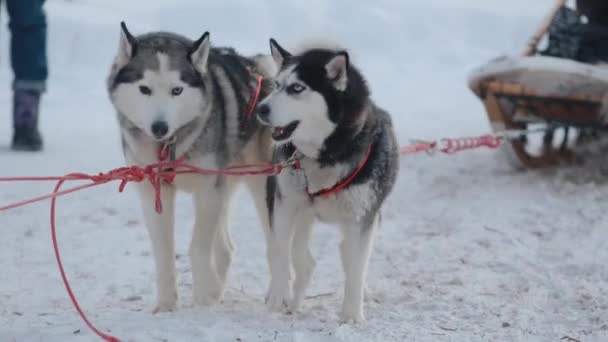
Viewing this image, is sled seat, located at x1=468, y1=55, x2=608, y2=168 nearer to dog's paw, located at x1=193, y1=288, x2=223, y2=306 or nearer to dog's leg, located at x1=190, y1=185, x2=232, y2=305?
dog's leg, located at x1=190, y1=185, x2=232, y2=305

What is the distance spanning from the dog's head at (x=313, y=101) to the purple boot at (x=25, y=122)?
10.7 ft

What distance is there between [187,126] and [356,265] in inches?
33.1

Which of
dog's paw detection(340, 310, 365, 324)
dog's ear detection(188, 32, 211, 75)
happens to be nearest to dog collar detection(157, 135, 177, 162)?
dog's ear detection(188, 32, 211, 75)

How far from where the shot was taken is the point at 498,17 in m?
12.2

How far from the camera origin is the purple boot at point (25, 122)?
5.50 m

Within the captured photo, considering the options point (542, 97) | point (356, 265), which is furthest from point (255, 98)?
point (542, 97)

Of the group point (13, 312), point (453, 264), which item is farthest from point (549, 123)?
point (13, 312)

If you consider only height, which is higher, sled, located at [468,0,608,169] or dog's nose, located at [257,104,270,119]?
dog's nose, located at [257,104,270,119]

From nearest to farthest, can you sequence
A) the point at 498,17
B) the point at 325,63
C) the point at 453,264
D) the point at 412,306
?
the point at 325,63 → the point at 412,306 → the point at 453,264 → the point at 498,17

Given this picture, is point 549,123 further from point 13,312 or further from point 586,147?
point 13,312

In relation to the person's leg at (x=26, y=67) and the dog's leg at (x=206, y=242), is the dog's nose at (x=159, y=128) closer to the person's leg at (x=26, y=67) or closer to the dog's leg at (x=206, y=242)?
the dog's leg at (x=206, y=242)

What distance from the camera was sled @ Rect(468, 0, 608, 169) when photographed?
195 inches

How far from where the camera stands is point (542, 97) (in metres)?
5.11

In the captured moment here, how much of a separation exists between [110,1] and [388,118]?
26.4ft
